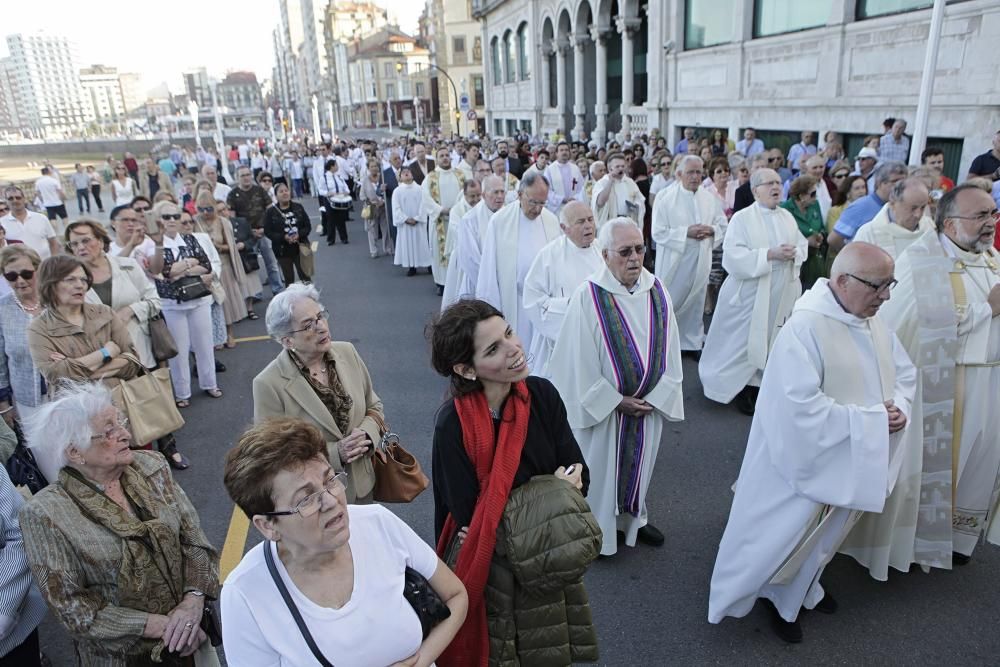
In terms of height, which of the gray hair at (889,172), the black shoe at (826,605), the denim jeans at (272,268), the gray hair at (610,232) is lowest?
Result: the black shoe at (826,605)

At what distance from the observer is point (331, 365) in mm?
3160

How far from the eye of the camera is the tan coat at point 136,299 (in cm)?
502

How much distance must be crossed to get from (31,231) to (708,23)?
16.4 m

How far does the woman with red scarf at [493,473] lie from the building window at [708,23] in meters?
16.7

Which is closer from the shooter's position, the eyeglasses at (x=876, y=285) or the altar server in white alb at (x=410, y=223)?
the eyeglasses at (x=876, y=285)

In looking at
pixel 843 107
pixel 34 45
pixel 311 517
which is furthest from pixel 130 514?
pixel 34 45

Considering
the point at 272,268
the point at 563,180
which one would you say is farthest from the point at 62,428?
the point at 563,180

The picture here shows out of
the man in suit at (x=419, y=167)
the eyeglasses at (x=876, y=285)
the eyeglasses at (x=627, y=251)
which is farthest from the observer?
the man in suit at (x=419, y=167)

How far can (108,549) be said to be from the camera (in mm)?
2402

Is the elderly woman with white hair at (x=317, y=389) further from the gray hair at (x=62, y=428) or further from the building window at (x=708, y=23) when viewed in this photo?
the building window at (x=708, y=23)

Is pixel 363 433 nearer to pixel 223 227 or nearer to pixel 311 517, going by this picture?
pixel 311 517

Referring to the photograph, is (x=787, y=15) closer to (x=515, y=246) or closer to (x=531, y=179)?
(x=531, y=179)

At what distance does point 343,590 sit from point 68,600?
45.6 inches

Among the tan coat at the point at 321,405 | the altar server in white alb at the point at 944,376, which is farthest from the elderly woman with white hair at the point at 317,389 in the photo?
the altar server in white alb at the point at 944,376
